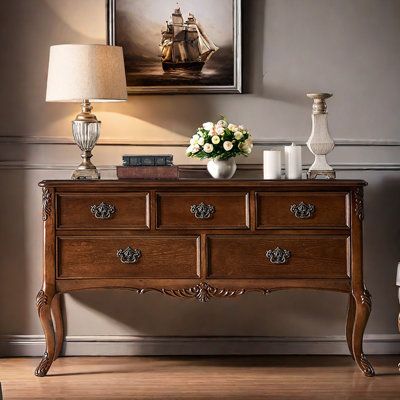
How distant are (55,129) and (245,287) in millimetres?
1140

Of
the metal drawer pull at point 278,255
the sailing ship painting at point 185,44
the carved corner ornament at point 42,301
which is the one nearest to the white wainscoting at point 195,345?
the carved corner ornament at point 42,301

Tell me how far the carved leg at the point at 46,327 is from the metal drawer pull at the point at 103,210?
361 mm

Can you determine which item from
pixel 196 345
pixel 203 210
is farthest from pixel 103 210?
pixel 196 345

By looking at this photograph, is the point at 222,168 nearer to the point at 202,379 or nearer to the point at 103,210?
the point at 103,210

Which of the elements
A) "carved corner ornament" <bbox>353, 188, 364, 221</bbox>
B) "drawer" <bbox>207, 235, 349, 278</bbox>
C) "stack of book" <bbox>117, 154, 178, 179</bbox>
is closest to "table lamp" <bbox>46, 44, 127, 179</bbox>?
"stack of book" <bbox>117, 154, 178, 179</bbox>

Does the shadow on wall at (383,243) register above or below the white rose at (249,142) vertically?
below

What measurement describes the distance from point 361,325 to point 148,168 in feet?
3.41

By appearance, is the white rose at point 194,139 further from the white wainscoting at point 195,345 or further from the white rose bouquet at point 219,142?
the white wainscoting at point 195,345

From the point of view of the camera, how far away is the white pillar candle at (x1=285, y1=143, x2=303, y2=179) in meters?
3.32

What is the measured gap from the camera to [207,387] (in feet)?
10.2

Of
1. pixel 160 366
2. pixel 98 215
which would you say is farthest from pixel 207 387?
pixel 98 215

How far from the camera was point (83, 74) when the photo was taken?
10.7 ft

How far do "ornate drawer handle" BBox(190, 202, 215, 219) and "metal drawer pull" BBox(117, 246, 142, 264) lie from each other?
0.27 m

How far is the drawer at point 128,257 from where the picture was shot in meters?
3.17
